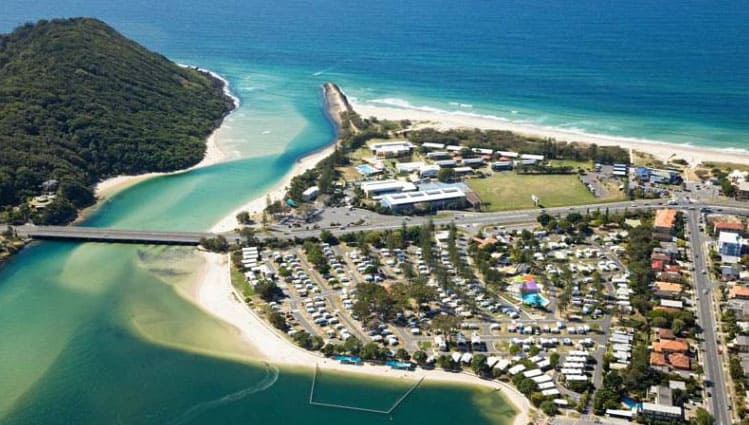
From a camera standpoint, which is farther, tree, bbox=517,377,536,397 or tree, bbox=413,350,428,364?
tree, bbox=413,350,428,364

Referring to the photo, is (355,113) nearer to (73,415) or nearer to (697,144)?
(697,144)

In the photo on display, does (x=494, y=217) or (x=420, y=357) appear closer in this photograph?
(x=420, y=357)

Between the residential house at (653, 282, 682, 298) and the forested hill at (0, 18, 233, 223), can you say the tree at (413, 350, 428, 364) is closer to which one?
the residential house at (653, 282, 682, 298)

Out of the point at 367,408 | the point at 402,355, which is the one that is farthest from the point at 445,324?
the point at 367,408

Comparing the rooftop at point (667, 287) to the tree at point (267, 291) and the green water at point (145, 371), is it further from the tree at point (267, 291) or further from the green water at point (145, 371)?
the tree at point (267, 291)

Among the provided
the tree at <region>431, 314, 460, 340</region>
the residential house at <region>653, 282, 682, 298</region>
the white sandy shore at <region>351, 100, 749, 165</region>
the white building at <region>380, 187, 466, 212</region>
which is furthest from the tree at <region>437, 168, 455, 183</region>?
the tree at <region>431, 314, 460, 340</region>

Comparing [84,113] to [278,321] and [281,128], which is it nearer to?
[281,128]
